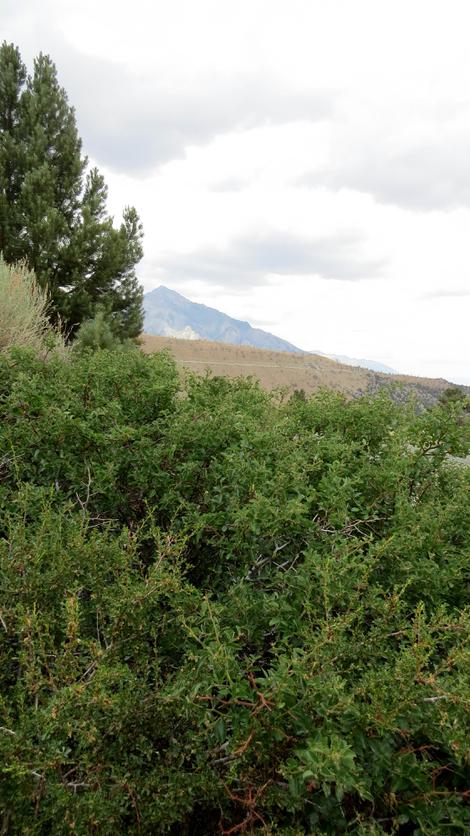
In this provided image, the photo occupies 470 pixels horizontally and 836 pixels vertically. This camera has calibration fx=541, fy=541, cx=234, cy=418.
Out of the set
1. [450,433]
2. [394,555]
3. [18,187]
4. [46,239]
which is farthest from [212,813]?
[18,187]

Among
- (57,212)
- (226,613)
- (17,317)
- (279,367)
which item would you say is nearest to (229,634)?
(226,613)

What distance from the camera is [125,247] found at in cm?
1797

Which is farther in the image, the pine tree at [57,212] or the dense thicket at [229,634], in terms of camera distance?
the pine tree at [57,212]

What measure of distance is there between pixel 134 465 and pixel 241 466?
662mm

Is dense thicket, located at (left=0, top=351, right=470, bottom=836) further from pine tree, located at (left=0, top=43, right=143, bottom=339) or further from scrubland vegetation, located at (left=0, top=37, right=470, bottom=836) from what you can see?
pine tree, located at (left=0, top=43, right=143, bottom=339)

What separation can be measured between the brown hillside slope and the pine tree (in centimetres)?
3221

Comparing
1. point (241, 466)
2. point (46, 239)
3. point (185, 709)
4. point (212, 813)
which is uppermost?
point (46, 239)

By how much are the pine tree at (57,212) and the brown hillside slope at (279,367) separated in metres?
32.2

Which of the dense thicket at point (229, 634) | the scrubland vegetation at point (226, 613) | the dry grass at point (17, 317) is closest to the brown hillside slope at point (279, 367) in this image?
the dry grass at point (17, 317)

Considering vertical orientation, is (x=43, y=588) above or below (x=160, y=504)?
below

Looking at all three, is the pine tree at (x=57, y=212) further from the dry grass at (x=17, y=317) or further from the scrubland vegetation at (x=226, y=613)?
the scrubland vegetation at (x=226, y=613)

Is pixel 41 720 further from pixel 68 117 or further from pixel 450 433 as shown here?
pixel 68 117

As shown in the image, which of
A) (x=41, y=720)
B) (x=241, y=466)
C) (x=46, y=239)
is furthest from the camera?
(x=46, y=239)

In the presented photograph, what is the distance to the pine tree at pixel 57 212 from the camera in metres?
16.7
